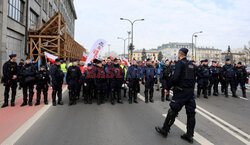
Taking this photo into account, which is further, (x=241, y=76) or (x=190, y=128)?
(x=241, y=76)

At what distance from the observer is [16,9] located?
16.3 metres

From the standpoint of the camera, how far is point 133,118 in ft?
16.7

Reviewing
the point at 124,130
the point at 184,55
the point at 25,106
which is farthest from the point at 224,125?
the point at 25,106

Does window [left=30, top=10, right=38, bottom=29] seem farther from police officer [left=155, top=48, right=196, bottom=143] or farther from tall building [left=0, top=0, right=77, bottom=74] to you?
police officer [left=155, top=48, right=196, bottom=143]

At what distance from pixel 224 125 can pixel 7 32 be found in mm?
17147

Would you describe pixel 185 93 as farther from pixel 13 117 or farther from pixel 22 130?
pixel 13 117

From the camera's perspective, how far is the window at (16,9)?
49.6 ft

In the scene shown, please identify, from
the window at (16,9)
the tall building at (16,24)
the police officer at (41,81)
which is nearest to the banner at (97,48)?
the police officer at (41,81)

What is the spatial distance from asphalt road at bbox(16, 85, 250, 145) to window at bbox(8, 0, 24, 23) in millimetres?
13829

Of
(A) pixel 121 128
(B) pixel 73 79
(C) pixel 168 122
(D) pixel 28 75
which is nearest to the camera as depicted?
(C) pixel 168 122

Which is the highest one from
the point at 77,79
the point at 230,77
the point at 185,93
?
the point at 230,77

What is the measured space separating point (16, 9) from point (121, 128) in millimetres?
17690

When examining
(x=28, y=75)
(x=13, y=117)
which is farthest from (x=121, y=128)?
(x=28, y=75)

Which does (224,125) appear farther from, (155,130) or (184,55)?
(184,55)
